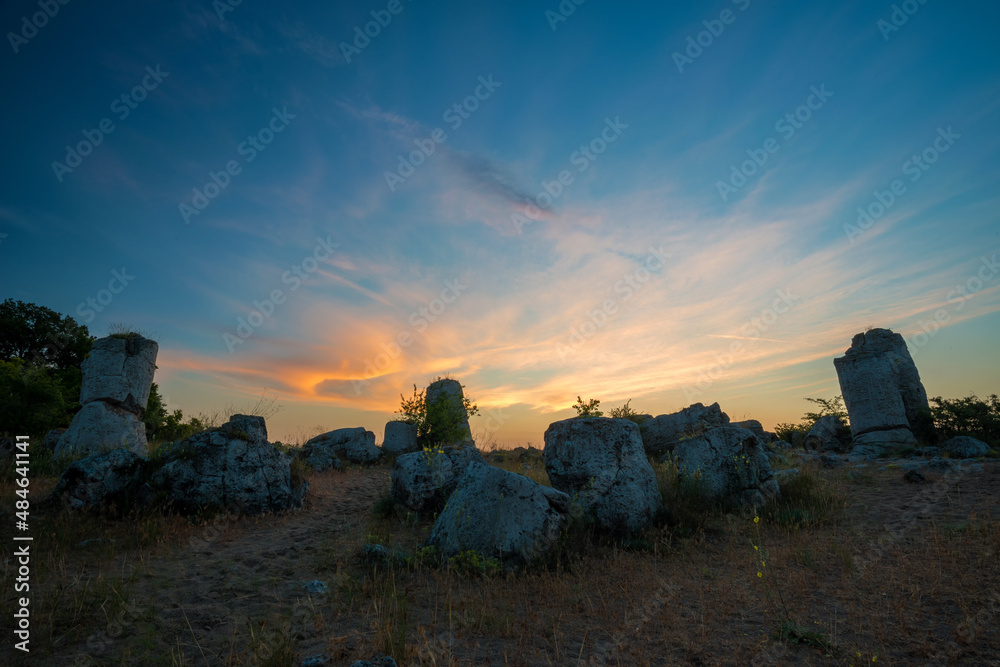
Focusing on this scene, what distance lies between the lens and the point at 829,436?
18.9 metres

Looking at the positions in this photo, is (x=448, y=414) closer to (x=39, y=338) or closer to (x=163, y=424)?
(x=163, y=424)

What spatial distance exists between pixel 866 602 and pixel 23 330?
36570mm

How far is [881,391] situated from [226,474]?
2019 cm

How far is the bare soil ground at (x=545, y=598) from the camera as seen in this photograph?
3.96 m

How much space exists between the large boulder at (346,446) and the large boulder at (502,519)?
10.7 meters

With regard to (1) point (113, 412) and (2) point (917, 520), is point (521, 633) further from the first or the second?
(1) point (113, 412)

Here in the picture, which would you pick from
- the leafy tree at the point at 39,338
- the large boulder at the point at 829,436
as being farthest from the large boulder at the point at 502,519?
the leafy tree at the point at 39,338

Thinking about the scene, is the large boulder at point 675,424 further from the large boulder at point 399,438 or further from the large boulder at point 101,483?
the large boulder at point 101,483

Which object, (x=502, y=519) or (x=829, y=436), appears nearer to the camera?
(x=502, y=519)

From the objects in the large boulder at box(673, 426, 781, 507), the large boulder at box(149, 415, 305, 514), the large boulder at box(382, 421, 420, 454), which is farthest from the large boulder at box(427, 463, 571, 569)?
the large boulder at box(382, 421, 420, 454)

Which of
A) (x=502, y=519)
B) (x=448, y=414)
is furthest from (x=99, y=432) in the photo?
(x=502, y=519)

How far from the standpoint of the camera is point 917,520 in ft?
25.1

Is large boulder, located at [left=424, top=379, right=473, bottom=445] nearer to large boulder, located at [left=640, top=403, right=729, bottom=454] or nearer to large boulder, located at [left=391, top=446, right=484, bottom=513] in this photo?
large boulder, located at [left=640, top=403, right=729, bottom=454]

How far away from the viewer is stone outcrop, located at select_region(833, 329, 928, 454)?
16.5m
